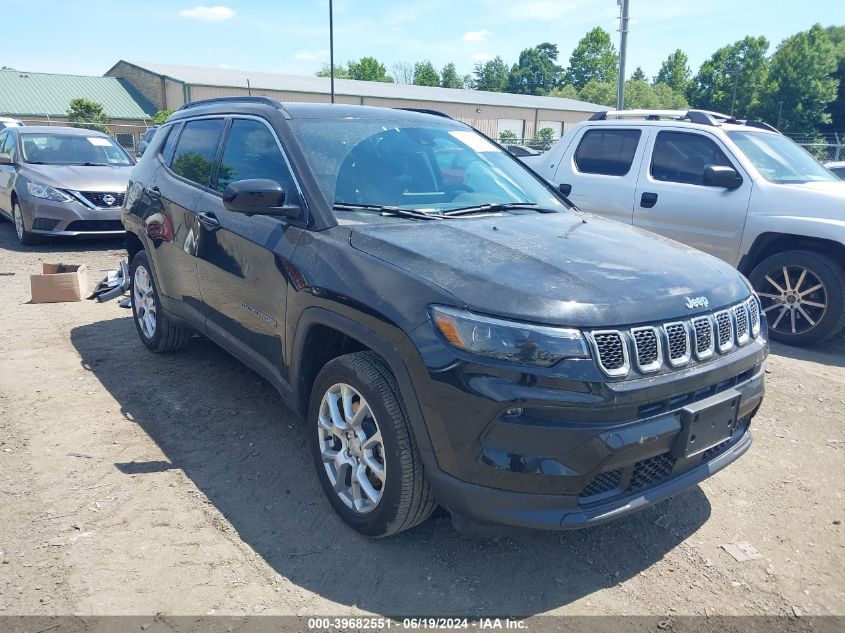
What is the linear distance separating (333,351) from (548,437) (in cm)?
126

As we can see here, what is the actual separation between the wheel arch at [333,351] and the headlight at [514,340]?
29 centimetres

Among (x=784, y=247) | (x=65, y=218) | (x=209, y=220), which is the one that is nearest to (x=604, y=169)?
(x=784, y=247)

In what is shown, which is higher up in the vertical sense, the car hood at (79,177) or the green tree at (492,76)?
the green tree at (492,76)

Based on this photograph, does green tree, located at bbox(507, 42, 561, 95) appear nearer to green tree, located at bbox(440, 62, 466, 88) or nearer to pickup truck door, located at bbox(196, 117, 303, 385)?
green tree, located at bbox(440, 62, 466, 88)

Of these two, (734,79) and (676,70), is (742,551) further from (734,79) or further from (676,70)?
(676,70)

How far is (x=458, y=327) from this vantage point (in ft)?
7.73

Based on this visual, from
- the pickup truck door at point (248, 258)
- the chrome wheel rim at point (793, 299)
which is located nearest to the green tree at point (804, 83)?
the chrome wheel rim at point (793, 299)

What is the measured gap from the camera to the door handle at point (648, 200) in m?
6.69

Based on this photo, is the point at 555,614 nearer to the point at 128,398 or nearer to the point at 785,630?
the point at 785,630

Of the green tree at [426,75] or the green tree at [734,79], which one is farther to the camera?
the green tree at [426,75]

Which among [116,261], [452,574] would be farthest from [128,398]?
[116,261]

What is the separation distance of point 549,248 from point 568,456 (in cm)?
102

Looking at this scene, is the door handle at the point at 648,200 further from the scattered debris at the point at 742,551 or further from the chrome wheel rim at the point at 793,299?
the scattered debris at the point at 742,551

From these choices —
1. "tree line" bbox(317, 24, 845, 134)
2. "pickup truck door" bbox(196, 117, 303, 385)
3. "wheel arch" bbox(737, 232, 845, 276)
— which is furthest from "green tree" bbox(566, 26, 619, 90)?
"pickup truck door" bbox(196, 117, 303, 385)
